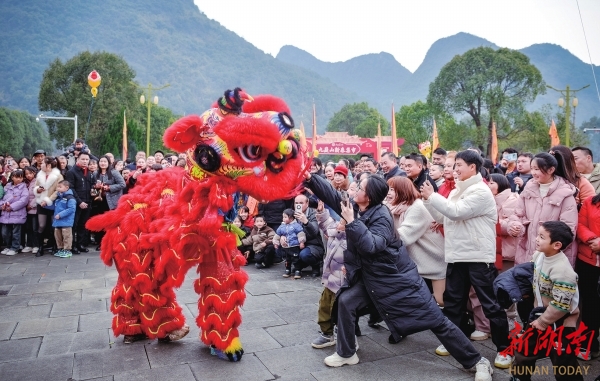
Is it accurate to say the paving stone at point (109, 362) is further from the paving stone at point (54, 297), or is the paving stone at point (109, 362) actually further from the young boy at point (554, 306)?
the young boy at point (554, 306)

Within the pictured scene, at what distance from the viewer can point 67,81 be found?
35031 mm

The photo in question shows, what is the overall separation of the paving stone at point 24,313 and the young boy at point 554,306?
4.54m

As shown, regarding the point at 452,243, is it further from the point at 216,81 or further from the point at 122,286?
the point at 216,81

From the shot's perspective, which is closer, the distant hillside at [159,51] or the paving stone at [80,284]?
the paving stone at [80,284]

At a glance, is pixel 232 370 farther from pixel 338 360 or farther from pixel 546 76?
pixel 546 76

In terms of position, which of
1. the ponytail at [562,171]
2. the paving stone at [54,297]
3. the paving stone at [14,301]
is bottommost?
the paving stone at [14,301]

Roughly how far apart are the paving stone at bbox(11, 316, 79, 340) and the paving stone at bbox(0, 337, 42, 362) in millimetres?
134

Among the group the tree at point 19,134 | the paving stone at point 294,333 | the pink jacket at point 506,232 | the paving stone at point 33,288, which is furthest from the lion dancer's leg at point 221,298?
the tree at point 19,134

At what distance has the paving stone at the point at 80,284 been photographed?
19.1ft

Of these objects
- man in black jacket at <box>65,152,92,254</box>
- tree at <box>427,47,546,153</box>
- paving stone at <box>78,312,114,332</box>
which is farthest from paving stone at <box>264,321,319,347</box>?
tree at <box>427,47,546,153</box>

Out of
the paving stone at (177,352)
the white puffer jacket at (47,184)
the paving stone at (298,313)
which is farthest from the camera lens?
the white puffer jacket at (47,184)

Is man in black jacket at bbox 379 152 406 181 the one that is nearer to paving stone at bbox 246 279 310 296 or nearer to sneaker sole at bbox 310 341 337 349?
paving stone at bbox 246 279 310 296

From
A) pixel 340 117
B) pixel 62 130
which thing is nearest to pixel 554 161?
pixel 62 130

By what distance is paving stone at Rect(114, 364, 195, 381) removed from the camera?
10.8 feet
